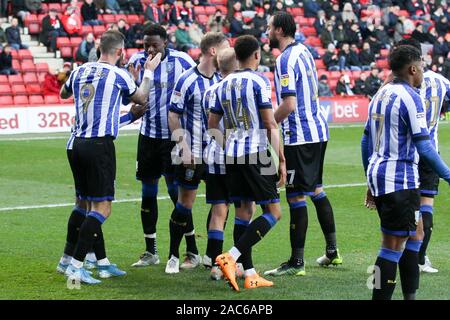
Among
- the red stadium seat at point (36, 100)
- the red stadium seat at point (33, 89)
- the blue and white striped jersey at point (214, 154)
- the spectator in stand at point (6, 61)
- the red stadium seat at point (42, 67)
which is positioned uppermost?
the blue and white striped jersey at point (214, 154)

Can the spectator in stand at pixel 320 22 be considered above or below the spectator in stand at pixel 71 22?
below

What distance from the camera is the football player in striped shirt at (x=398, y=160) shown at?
6758 millimetres

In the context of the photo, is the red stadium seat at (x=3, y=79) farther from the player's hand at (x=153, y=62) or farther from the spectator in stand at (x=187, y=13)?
the player's hand at (x=153, y=62)

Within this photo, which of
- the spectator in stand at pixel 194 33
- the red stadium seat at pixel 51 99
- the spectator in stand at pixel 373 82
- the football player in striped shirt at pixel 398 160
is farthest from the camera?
the spectator in stand at pixel 373 82

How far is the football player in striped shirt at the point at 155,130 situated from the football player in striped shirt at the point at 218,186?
0.82 metres

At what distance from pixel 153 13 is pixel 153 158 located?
20.7m

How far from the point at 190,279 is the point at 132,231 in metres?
2.57

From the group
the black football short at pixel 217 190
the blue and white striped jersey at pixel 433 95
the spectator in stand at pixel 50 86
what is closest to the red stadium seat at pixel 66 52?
the spectator in stand at pixel 50 86

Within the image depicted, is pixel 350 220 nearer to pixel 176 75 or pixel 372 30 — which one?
pixel 176 75

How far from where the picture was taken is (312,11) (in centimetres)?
3494

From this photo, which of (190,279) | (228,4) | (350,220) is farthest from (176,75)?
(228,4)

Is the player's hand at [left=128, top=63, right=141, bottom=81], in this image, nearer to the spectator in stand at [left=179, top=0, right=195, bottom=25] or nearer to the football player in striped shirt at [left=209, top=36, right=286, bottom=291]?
the football player in striped shirt at [left=209, top=36, right=286, bottom=291]

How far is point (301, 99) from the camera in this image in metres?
8.83

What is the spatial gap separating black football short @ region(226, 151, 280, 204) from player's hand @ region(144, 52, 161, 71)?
51.0 inches
